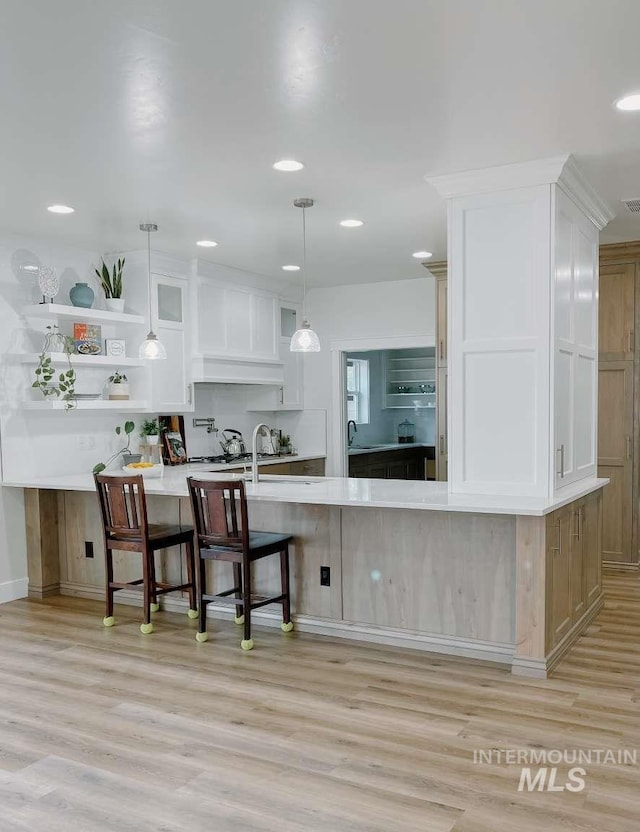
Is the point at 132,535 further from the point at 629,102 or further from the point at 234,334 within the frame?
the point at 629,102

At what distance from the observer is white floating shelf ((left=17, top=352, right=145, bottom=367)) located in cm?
534

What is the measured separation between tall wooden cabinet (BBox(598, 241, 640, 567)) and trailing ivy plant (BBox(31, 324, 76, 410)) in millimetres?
4133

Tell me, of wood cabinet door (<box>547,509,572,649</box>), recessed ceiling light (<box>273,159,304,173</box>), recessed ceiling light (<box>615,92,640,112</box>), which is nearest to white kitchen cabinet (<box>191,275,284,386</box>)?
recessed ceiling light (<box>273,159,304,173</box>)

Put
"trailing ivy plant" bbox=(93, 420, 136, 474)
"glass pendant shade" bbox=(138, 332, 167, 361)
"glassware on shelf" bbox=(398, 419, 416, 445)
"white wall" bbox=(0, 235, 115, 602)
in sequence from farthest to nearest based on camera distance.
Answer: "glassware on shelf" bbox=(398, 419, 416, 445) < "trailing ivy plant" bbox=(93, 420, 136, 474) < "white wall" bbox=(0, 235, 115, 602) < "glass pendant shade" bbox=(138, 332, 167, 361)

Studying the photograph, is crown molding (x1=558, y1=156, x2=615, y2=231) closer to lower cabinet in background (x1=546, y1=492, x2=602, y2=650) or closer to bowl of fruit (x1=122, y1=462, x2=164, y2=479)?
lower cabinet in background (x1=546, y1=492, x2=602, y2=650)

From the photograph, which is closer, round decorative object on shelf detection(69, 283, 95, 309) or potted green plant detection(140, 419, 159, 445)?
round decorative object on shelf detection(69, 283, 95, 309)

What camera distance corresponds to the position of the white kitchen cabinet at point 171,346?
20.1 feet

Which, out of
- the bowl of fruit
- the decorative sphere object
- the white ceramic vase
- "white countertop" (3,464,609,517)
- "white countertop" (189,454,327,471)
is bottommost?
"white countertop" (189,454,327,471)

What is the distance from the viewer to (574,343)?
438 cm

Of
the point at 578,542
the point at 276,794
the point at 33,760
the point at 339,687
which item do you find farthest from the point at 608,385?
the point at 33,760

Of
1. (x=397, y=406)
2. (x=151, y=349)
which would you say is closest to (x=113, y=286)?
(x=151, y=349)

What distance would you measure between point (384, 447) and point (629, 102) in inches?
245

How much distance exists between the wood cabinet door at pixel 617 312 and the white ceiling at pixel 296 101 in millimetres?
1096

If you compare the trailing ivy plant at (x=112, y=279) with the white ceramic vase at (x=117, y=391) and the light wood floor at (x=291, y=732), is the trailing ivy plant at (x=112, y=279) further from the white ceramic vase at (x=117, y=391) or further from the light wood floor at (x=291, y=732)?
the light wood floor at (x=291, y=732)
